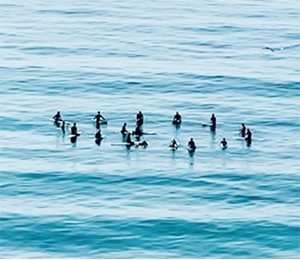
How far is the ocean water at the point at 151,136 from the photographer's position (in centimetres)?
Result: 7506

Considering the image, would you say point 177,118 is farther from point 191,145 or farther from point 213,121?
point 191,145

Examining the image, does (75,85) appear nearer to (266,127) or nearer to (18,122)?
(18,122)

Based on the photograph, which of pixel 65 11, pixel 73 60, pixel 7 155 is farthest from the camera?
pixel 65 11

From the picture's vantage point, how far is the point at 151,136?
317ft

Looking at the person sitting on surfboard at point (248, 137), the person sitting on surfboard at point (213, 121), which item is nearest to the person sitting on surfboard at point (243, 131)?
the person sitting on surfboard at point (248, 137)

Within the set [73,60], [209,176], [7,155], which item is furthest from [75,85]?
[209,176]

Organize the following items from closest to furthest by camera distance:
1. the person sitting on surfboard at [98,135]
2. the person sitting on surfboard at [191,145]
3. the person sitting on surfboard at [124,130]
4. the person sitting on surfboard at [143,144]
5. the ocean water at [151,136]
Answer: the ocean water at [151,136] < the person sitting on surfboard at [191,145] < the person sitting on surfboard at [143,144] < the person sitting on surfboard at [98,135] < the person sitting on surfboard at [124,130]

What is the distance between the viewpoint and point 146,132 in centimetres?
9756

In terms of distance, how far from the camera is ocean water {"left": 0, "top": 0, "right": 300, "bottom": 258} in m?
75.1

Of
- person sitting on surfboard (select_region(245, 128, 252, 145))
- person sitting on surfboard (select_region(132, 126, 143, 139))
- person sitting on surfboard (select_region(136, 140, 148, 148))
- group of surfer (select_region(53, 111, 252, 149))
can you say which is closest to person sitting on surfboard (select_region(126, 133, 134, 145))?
group of surfer (select_region(53, 111, 252, 149))

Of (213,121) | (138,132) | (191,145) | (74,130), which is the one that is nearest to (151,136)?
(138,132)

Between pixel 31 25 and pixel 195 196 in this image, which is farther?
pixel 31 25

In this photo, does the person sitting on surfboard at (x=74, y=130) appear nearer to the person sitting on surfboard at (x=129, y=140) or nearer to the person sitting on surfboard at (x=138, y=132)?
the person sitting on surfboard at (x=129, y=140)

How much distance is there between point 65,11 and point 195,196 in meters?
80.2
